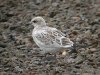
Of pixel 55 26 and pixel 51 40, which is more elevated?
pixel 51 40

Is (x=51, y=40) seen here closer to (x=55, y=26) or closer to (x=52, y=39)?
(x=52, y=39)

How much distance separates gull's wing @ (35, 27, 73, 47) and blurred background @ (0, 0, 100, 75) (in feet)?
1.93

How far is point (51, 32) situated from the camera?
470 inches

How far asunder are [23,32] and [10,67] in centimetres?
283

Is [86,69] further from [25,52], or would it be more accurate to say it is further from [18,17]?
[18,17]

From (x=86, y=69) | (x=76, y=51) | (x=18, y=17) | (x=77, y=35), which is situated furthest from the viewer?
(x=18, y=17)

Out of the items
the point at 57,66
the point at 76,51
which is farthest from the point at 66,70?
the point at 76,51

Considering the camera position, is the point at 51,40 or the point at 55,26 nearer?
the point at 51,40

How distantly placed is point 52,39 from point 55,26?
3148 mm

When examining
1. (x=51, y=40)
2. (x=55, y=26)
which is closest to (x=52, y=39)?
(x=51, y=40)

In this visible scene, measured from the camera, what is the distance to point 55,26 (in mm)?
14836

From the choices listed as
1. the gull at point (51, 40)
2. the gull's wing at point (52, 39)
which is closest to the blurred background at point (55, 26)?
the gull at point (51, 40)

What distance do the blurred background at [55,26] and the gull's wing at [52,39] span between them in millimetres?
588

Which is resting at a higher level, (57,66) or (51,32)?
(51,32)
